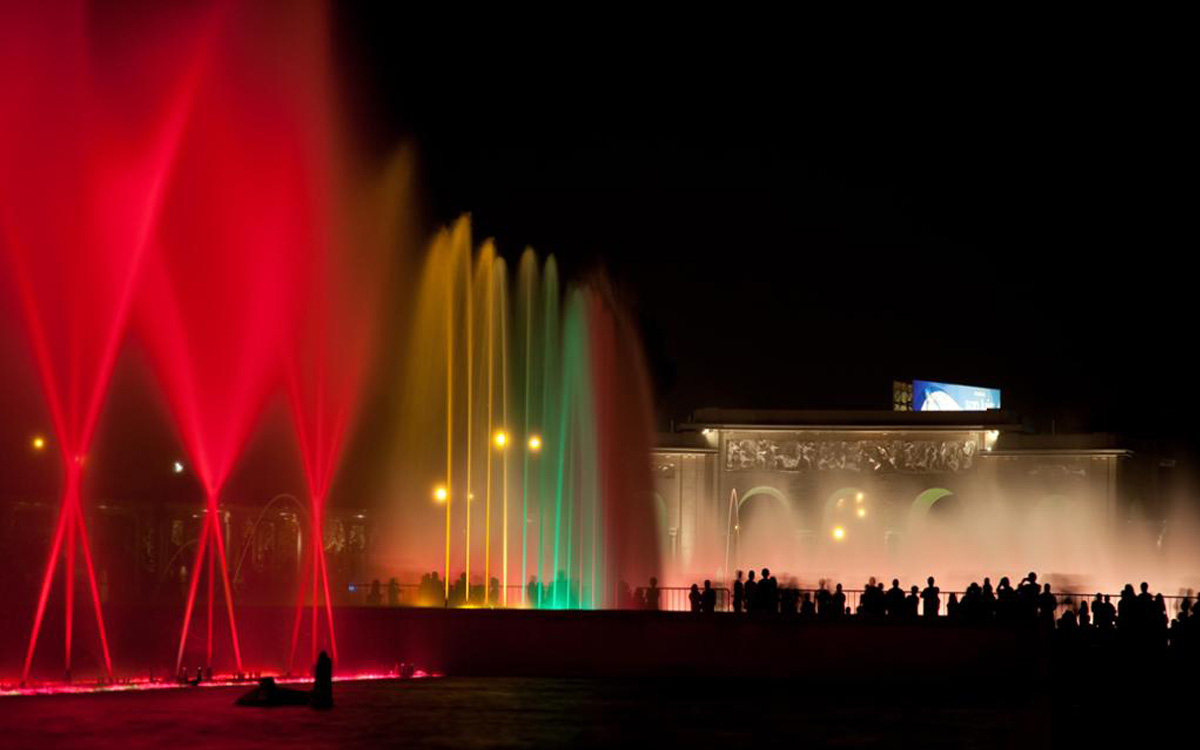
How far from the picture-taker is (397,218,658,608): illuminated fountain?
3609 cm

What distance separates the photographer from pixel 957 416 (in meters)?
67.1

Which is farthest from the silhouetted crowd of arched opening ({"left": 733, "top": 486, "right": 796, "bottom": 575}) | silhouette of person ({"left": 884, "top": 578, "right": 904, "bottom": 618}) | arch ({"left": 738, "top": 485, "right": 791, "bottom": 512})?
arch ({"left": 738, "top": 485, "right": 791, "bottom": 512})

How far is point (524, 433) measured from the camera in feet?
132

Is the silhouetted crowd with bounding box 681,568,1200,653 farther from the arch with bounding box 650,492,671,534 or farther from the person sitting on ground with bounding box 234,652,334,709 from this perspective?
the arch with bounding box 650,492,671,534

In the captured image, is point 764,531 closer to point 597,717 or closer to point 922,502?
point 922,502

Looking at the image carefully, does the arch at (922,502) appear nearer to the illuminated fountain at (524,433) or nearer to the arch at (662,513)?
the arch at (662,513)

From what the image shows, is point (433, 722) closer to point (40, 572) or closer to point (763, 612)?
point (763, 612)

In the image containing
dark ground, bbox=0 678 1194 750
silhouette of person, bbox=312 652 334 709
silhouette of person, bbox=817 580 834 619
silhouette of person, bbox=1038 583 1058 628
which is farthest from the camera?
silhouette of person, bbox=817 580 834 619

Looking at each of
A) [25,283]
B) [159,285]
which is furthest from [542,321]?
[25,283]

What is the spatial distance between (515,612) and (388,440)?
25.0 metres

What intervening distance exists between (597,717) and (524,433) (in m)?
20.5

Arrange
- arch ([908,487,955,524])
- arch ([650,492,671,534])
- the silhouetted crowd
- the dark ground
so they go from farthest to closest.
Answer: arch ([908,487,955,524])
arch ([650,492,671,534])
the silhouetted crowd
the dark ground

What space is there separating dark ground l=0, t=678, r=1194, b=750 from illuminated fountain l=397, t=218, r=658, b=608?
1009cm

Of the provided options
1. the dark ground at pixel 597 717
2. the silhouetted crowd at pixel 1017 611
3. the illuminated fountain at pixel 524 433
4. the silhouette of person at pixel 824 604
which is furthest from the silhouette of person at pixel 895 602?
the illuminated fountain at pixel 524 433
